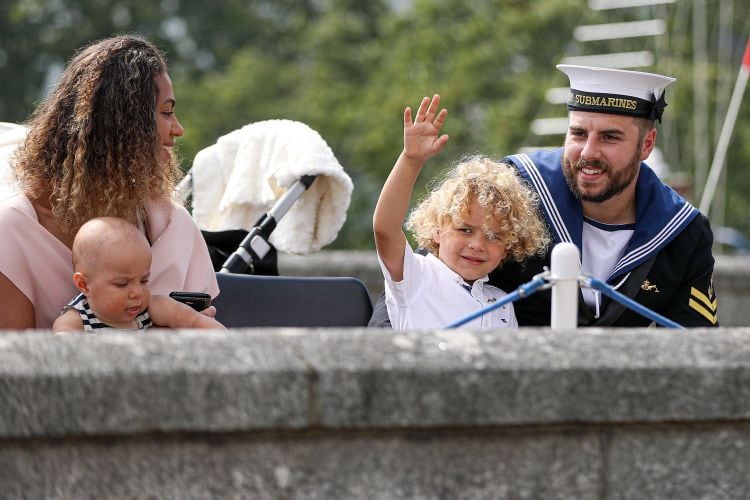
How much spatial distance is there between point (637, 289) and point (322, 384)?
2.05 m

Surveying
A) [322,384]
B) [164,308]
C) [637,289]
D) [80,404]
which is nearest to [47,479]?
[80,404]

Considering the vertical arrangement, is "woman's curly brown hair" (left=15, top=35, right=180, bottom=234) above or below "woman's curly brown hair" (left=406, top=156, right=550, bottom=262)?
above

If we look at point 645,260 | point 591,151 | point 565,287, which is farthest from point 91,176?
point 645,260

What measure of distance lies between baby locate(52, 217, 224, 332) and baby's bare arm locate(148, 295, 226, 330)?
0.23ft


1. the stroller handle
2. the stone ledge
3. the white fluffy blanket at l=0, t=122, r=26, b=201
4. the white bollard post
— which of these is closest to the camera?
the stone ledge

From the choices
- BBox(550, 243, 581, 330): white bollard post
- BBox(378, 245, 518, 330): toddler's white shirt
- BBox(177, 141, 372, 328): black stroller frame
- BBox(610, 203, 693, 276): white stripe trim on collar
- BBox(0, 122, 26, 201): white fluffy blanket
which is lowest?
BBox(177, 141, 372, 328): black stroller frame

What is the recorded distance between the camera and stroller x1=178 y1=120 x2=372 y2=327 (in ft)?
14.2

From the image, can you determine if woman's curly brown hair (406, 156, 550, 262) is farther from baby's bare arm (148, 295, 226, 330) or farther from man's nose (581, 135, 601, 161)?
baby's bare arm (148, 295, 226, 330)

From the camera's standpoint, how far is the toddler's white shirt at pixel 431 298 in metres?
3.85

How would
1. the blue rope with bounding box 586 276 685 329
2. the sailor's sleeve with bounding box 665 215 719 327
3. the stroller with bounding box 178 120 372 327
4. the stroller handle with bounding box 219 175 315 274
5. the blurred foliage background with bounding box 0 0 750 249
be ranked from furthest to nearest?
the blurred foliage background with bounding box 0 0 750 249 < the stroller handle with bounding box 219 175 315 274 < the stroller with bounding box 178 120 372 327 < the sailor's sleeve with bounding box 665 215 719 327 < the blue rope with bounding box 586 276 685 329

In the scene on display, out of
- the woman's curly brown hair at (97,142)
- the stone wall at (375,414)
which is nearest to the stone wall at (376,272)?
the woman's curly brown hair at (97,142)

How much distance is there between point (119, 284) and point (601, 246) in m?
1.59

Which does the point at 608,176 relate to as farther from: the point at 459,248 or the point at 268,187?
the point at 268,187

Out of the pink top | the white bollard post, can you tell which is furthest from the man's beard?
the white bollard post
